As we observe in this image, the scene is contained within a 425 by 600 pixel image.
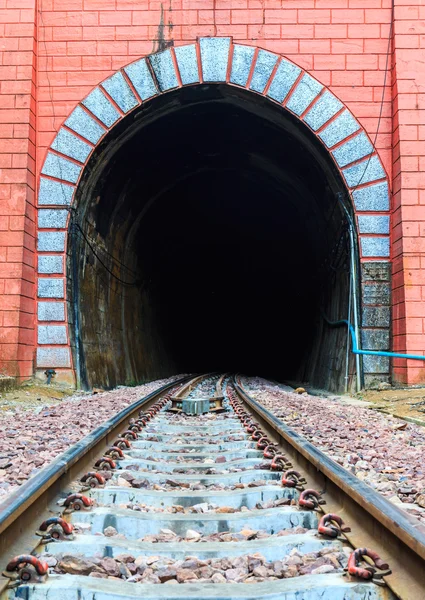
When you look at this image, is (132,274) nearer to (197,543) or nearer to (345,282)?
(345,282)

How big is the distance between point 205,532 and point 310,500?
487 millimetres

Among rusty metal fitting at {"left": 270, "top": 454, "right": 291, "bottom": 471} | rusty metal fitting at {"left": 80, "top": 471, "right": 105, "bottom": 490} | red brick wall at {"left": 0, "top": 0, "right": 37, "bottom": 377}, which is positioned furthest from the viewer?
red brick wall at {"left": 0, "top": 0, "right": 37, "bottom": 377}

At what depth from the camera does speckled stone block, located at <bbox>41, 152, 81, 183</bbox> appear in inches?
389

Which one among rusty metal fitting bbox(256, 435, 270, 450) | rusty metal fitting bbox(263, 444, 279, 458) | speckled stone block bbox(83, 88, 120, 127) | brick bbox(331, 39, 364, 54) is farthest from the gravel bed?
brick bbox(331, 39, 364, 54)

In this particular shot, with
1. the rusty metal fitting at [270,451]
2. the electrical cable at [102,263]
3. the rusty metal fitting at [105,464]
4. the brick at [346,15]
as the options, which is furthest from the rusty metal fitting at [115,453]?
the brick at [346,15]

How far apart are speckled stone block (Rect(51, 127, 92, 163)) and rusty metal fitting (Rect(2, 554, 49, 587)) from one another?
876 centimetres

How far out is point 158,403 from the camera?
293 inches

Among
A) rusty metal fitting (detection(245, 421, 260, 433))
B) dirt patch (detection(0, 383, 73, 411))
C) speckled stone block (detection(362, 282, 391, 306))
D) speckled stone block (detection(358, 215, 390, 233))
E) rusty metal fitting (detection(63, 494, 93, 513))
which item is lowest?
rusty metal fitting (detection(63, 494, 93, 513))

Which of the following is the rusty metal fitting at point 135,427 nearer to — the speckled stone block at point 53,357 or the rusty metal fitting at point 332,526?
the rusty metal fitting at point 332,526

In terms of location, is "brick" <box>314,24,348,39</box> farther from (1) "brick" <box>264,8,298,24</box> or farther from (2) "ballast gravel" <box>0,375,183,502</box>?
(2) "ballast gravel" <box>0,375,183,502</box>

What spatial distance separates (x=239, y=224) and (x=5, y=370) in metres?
11.5

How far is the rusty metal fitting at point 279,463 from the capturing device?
11.0ft

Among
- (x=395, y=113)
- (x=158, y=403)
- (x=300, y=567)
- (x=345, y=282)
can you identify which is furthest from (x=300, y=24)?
(x=300, y=567)

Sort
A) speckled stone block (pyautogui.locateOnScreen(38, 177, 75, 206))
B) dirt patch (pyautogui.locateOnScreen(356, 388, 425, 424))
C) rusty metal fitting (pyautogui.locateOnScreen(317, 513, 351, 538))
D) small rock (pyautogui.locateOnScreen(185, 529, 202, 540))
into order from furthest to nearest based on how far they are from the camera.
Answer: speckled stone block (pyautogui.locateOnScreen(38, 177, 75, 206))
dirt patch (pyautogui.locateOnScreen(356, 388, 425, 424))
small rock (pyautogui.locateOnScreen(185, 529, 202, 540))
rusty metal fitting (pyautogui.locateOnScreen(317, 513, 351, 538))
